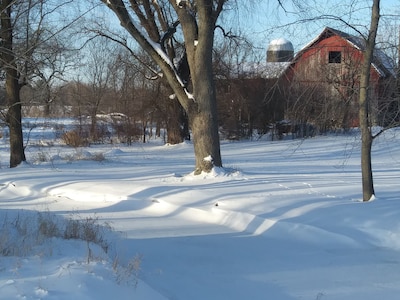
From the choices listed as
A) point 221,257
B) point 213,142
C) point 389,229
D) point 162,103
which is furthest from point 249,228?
point 162,103

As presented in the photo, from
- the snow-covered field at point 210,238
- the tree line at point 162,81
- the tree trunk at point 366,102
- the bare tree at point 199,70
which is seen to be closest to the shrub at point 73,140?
the tree line at point 162,81

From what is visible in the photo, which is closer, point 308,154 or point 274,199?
point 274,199

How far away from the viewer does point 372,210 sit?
26.6ft

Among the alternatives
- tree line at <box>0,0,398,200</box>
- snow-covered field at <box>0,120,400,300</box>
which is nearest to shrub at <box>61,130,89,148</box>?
tree line at <box>0,0,398,200</box>

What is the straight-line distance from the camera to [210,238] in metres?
7.77

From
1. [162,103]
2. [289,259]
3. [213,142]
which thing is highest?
[162,103]

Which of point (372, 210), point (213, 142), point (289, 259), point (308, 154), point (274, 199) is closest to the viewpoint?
point (289, 259)

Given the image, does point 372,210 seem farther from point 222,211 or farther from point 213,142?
point 213,142

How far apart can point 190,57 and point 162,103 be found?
18585mm

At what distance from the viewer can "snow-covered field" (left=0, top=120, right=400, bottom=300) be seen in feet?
15.5

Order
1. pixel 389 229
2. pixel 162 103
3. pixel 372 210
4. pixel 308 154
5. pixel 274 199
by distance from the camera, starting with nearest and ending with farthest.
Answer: pixel 389 229 < pixel 372 210 < pixel 274 199 < pixel 308 154 < pixel 162 103

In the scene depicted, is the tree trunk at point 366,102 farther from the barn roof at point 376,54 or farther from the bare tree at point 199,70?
the bare tree at point 199,70

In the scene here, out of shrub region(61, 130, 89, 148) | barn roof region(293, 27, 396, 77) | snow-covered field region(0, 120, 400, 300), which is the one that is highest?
A: barn roof region(293, 27, 396, 77)

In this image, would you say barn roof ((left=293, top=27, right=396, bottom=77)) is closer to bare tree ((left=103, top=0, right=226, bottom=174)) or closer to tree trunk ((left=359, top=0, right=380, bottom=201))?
tree trunk ((left=359, top=0, right=380, bottom=201))
